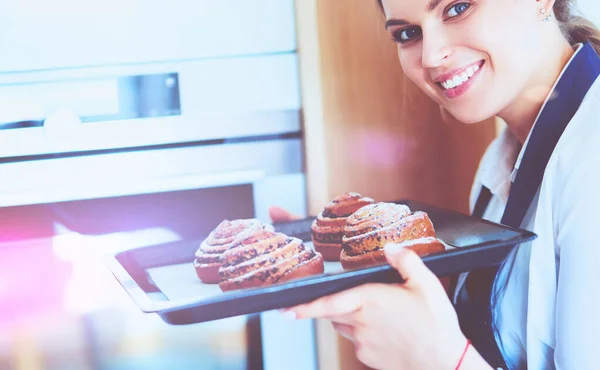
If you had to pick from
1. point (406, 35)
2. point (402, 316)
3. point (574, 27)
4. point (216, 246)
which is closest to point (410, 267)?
point (402, 316)

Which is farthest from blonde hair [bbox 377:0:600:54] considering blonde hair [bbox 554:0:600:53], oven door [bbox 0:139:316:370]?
oven door [bbox 0:139:316:370]

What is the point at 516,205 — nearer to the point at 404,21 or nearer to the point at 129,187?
the point at 404,21

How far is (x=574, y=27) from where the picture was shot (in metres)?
1.01

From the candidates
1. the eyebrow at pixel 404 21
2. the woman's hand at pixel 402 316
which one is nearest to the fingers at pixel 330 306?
the woman's hand at pixel 402 316

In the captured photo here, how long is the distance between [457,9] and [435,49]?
0.06 m

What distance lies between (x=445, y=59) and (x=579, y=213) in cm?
28

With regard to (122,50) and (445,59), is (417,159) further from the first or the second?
(122,50)

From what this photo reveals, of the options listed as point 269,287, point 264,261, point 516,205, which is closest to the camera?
point 269,287

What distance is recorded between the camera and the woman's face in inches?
34.5

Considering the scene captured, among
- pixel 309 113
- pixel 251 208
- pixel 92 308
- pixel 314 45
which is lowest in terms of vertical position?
pixel 92 308

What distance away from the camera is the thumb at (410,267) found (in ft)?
2.45

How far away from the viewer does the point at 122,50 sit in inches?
38.0

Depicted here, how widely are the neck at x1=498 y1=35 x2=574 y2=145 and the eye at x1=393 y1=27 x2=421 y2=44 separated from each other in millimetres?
191

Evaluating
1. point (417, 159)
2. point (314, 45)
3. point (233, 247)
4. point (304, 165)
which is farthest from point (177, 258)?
point (417, 159)
